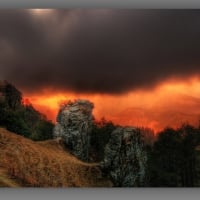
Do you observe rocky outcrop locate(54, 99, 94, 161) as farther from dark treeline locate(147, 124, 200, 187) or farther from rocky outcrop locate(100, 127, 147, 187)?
dark treeline locate(147, 124, 200, 187)

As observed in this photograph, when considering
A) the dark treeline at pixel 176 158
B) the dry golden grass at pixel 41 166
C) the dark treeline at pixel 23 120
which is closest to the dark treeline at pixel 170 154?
the dark treeline at pixel 176 158

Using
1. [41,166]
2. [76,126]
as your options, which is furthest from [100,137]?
[41,166]

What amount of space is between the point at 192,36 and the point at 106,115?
1.05 metres

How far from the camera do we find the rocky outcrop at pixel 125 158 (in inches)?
142

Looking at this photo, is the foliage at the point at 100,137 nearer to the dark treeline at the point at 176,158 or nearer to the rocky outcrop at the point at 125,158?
the rocky outcrop at the point at 125,158

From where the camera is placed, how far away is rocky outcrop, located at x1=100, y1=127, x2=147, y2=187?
3.62 meters

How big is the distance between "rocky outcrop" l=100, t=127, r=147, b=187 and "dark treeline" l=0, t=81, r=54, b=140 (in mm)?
567

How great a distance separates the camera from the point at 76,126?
369cm

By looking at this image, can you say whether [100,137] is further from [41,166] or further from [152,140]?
[41,166]

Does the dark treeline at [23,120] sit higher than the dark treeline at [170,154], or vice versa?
the dark treeline at [23,120]

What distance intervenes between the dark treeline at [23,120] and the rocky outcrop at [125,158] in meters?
0.57

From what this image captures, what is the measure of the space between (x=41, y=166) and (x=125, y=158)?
2.50 ft

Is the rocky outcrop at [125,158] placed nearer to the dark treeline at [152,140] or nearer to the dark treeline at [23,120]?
the dark treeline at [152,140]

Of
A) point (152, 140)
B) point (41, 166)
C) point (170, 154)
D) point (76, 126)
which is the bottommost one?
point (41, 166)
